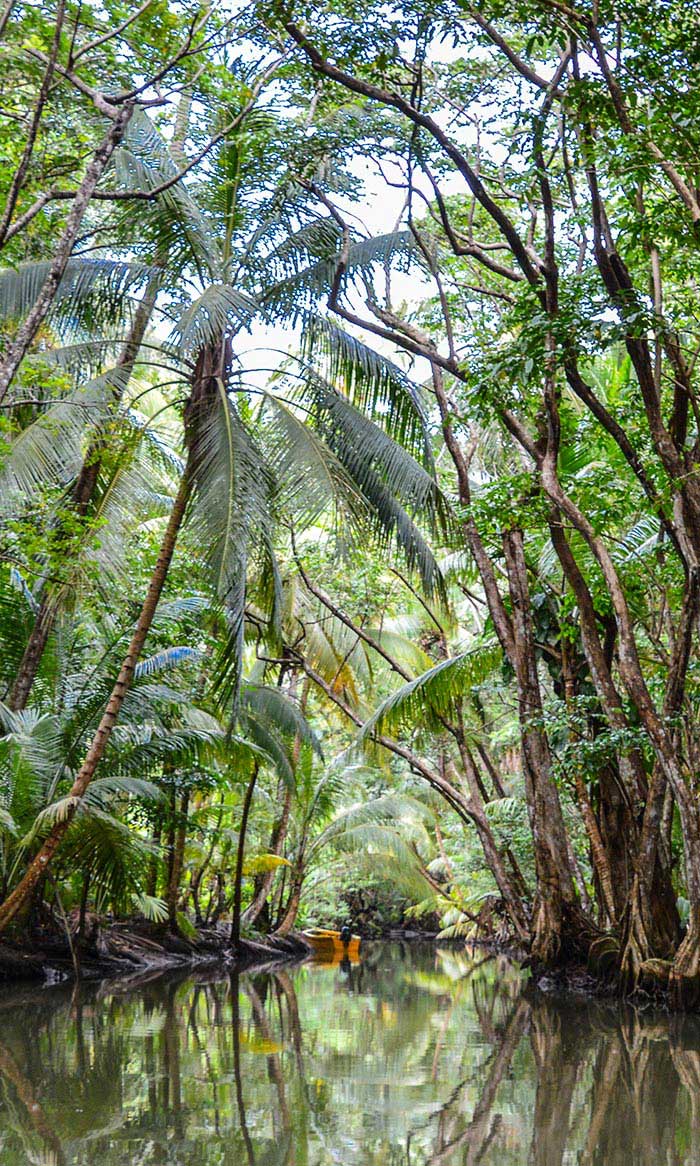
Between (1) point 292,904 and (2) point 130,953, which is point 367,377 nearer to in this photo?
(2) point 130,953

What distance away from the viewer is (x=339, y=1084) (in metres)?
5.86

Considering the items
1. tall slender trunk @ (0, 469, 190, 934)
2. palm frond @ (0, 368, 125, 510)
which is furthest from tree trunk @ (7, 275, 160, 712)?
tall slender trunk @ (0, 469, 190, 934)

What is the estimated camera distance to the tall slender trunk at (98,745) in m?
9.23

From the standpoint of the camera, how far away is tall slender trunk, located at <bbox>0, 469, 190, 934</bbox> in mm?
9227

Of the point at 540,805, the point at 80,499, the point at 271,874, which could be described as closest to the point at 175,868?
the point at 271,874

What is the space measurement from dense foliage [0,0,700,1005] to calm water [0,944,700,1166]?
4.23 ft

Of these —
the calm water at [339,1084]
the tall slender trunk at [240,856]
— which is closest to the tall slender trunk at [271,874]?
the tall slender trunk at [240,856]

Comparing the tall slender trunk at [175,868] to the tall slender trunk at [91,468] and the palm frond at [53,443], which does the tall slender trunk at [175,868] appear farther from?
the palm frond at [53,443]

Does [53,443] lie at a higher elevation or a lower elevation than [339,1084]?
higher

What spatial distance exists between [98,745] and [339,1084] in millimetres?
4353

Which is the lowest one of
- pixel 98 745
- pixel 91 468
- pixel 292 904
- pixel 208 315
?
pixel 292 904

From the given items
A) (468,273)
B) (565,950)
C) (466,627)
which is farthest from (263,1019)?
(466,627)

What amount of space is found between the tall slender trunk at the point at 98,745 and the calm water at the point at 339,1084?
952 millimetres

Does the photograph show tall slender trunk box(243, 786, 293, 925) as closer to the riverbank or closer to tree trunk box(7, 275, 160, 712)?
the riverbank
